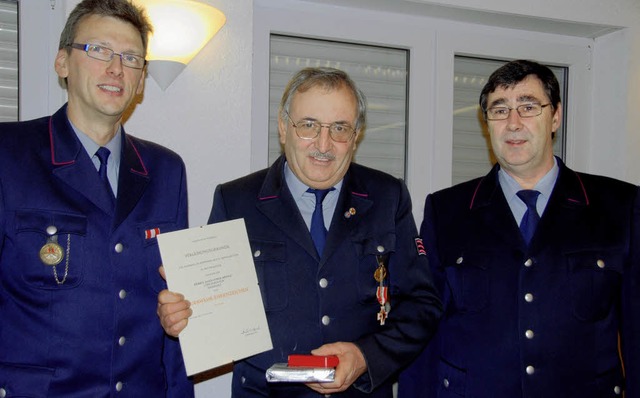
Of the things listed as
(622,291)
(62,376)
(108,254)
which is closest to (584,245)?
(622,291)

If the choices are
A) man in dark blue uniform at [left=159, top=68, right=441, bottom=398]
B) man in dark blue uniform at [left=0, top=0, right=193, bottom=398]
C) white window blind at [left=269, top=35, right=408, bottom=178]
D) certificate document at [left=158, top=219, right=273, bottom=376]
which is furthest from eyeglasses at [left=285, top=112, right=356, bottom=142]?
white window blind at [left=269, top=35, right=408, bottom=178]

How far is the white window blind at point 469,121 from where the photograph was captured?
3490 mm

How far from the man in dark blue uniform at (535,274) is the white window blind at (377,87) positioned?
4.03 ft

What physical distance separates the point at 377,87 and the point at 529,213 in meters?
1.49

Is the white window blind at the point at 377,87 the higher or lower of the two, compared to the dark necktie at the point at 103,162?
higher

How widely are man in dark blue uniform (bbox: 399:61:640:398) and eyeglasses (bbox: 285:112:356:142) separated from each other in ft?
1.78

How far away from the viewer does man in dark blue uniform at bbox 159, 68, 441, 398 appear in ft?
6.15

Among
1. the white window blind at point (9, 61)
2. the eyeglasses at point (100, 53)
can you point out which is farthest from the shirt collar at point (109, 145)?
the white window blind at point (9, 61)

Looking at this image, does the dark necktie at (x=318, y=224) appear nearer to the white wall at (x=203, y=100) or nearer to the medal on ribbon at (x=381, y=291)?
the medal on ribbon at (x=381, y=291)

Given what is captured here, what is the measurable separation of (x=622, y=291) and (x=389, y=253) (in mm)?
783

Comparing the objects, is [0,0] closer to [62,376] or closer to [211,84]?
[211,84]

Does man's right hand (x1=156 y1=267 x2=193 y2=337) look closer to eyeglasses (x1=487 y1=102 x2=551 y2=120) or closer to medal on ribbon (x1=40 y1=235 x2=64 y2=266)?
medal on ribbon (x1=40 y1=235 x2=64 y2=266)

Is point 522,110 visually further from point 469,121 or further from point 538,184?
point 469,121

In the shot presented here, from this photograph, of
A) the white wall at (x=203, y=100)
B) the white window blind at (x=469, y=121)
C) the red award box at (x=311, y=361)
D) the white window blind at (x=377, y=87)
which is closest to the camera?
the red award box at (x=311, y=361)
